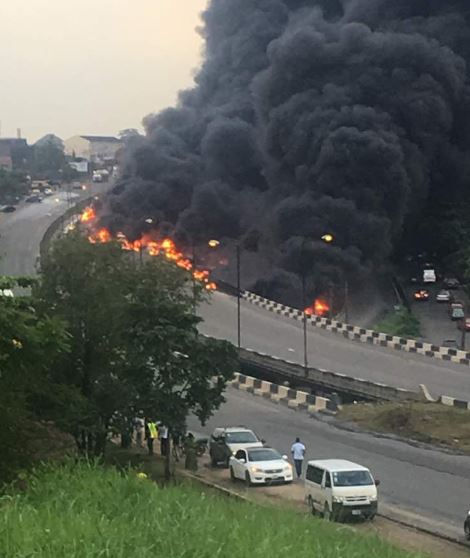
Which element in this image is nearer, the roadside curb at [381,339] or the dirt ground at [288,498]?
the dirt ground at [288,498]

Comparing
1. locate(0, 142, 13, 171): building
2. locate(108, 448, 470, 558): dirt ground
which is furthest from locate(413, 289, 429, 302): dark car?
locate(0, 142, 13, 171): building

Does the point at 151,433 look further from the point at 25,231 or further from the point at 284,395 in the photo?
the point at 25,231

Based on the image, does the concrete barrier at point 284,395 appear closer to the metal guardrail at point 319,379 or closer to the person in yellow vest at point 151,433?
the metal guardrail at point 319,379

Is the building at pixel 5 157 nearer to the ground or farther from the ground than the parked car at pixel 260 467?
farther from the ground

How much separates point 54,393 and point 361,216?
41.8m

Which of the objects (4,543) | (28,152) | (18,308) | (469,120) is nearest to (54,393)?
(18,308)

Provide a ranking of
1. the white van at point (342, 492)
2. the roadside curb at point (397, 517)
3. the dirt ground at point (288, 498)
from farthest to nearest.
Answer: the white van at point (342, 492) → the roadside curb at point (397, 517) → the dirt ground at point (288, 498)

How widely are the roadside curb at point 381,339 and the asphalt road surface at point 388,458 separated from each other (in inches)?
352

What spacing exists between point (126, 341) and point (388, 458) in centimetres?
807

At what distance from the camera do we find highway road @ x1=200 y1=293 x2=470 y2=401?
33.3 meters

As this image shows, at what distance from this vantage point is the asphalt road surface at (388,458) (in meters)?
18.4

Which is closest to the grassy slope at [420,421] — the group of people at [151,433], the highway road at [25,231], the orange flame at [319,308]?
the group of people at [151,433]

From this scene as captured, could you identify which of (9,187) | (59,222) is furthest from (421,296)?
(9,187)

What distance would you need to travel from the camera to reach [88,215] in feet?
263
